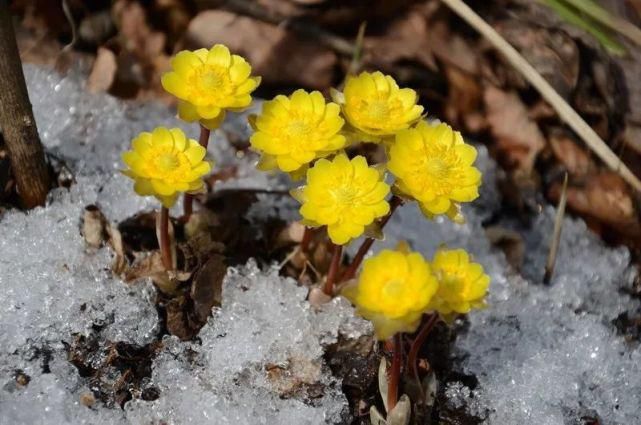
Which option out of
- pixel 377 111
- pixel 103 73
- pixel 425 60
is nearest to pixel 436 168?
pixel 377 111

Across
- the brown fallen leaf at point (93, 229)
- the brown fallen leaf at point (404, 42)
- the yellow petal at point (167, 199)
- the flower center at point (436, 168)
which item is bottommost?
the brown fallen leaf at point (93, 229)

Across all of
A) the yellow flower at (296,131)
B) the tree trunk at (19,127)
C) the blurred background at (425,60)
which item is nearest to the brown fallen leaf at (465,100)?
Answer: the blurred background at (425,60)

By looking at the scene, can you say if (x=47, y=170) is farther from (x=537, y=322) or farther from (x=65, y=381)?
(x=537, y=322)

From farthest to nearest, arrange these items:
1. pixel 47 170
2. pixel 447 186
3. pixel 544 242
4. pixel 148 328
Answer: pixel 544 242, pixel 47 170, pixel 148 328, pixel 447 186

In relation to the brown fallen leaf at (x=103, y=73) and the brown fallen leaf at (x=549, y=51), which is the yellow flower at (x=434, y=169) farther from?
the brown fallen leaf at (x=103, y=73)

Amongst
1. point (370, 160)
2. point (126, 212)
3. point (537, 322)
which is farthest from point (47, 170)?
point (537, 322)
